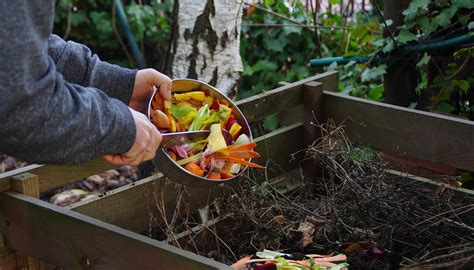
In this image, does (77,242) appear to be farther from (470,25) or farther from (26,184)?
(470,25)

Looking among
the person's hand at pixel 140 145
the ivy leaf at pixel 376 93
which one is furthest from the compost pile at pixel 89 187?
the person's hand at pixel 140 145

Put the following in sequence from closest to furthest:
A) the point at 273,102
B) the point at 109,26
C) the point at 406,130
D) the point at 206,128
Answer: the point at 206,128 < the point at 406,130 < the point at 273,102 < the point at 109,26

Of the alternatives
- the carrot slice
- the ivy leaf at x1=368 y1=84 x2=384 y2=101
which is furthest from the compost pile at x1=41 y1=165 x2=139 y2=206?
the carrot slice

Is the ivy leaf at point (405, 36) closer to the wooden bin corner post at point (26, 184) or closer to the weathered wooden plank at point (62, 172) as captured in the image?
the weathered wooden plank at point (62, 172)

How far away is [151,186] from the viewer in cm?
285

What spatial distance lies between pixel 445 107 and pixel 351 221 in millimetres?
1139

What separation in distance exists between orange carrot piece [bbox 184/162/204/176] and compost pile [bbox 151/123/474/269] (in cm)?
30

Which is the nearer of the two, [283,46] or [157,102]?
[157,102]

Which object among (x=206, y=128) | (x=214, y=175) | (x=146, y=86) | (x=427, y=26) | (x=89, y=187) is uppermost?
(x=427, y=26)

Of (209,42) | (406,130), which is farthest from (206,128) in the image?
(209,42)

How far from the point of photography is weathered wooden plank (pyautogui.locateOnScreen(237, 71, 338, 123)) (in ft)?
10.4

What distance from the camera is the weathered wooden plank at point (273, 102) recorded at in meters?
3.16

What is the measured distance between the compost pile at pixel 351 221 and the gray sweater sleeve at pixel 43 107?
688 mm

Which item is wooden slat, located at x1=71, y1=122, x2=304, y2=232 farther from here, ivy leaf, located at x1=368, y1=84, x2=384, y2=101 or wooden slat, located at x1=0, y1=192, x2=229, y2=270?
ivy leaf, located at x1=368, y1=84, x2=384, y2=101
